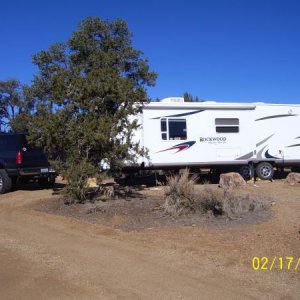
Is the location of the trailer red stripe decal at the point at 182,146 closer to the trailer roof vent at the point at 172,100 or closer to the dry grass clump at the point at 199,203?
the trailer roof vent at the point at 172,100

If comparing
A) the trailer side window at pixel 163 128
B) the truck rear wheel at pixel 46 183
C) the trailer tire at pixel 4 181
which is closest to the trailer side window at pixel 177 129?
the trailer side window at pixel 163 128

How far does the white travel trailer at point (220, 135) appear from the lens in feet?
50.5

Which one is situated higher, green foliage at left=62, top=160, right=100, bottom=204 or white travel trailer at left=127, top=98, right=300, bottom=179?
white travel trailer at left=127, top=98, right=300, bottom=179

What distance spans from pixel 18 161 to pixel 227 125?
7.31 metres

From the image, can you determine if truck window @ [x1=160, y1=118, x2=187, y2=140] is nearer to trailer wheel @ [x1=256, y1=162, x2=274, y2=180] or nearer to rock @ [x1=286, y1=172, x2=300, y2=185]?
trailer wheel @ [x1=256, y1=162, x2=274, y2=180]

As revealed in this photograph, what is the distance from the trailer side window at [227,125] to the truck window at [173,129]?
132 cm

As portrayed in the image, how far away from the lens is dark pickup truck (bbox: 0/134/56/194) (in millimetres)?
13797

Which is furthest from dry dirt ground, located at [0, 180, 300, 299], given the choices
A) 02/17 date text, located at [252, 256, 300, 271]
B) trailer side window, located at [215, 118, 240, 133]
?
trailer side window, located at [215, 118, 240, 133]

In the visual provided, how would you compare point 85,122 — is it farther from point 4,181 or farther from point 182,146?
point 182,146

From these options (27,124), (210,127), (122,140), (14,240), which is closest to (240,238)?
(14,240)

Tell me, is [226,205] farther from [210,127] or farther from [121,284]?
[210,127]

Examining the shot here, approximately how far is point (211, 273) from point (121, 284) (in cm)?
116

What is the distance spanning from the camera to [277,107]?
17.1 m

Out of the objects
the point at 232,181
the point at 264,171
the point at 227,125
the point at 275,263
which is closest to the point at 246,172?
the point at 264,171
